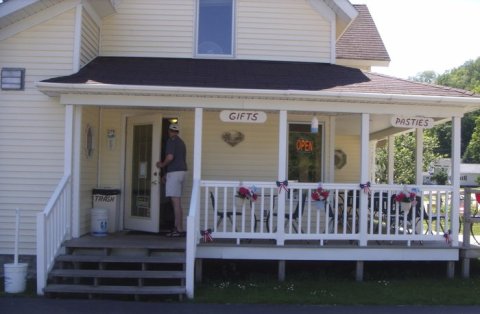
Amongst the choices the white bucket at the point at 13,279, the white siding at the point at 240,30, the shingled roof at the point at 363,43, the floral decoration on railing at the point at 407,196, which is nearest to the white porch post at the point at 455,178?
the floral decoration on railing at the point at 407,196

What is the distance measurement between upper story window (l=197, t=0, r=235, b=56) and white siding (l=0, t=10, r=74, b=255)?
2.58m

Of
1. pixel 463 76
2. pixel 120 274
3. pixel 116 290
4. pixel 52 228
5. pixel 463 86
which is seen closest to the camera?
pixel 116 290

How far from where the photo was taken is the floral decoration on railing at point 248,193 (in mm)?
8453

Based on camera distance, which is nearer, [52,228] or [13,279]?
[13,279]

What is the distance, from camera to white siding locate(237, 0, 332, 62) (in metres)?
10.5

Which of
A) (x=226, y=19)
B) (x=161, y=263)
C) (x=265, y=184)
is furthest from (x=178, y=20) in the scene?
(x=161, y=263)

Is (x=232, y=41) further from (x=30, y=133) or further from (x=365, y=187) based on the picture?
(x=30, y=133)

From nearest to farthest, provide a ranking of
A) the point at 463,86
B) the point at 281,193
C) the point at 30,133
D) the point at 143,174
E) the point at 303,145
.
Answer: the point at 281,193 → the point at 30,133 → the point at 143,174 → the point at 303,145 → the point at 463,86

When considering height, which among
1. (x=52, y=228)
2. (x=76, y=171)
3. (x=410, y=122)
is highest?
(x=410, y=122)

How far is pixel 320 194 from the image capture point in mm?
8602

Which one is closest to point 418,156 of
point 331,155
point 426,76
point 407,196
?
point 331,155

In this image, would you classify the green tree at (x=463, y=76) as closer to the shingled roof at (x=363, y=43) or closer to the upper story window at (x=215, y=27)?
the shingled roof at (x=363, y=43)

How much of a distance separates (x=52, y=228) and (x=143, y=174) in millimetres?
2582

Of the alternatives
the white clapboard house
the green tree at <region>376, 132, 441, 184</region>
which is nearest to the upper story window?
the white clapboard house
